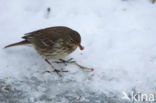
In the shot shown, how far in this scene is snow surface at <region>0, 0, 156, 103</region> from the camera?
523 cm

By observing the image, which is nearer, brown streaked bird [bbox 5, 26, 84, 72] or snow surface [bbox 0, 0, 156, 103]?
snow surface [bbox 0, 0, 156, 103]

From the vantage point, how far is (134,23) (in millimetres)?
6570

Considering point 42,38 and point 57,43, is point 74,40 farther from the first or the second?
point 42,38

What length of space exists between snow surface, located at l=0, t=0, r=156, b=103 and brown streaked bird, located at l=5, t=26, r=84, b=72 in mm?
236

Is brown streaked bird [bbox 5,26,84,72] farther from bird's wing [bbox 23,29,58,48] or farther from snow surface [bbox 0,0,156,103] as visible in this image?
snow surface [bbox 0,0,156,103]

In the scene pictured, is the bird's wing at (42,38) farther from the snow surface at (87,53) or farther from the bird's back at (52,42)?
the snow surface at (87,53)

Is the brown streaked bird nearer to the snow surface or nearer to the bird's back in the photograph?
the bird's back

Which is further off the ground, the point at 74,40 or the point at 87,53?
the point at 74,40

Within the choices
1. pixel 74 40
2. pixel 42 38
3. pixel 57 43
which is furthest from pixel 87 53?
pixel 42 38

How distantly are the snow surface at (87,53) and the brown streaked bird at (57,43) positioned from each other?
24cm

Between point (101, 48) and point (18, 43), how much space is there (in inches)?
51.7

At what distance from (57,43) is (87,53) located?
630mm

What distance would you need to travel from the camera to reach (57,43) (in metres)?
5.54

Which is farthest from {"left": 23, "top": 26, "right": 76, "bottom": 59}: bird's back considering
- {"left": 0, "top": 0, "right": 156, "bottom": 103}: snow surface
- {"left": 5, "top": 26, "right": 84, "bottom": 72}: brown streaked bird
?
{"left": 0, "top": 0, "right": 156, "bottom": 103}: snow surface
